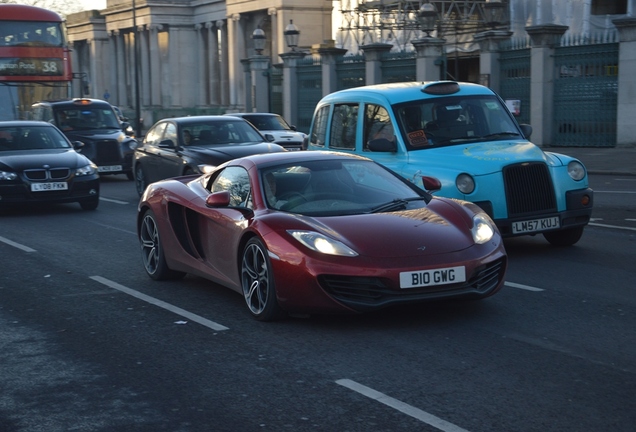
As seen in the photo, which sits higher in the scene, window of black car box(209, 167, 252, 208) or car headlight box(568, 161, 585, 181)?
window of black car box(209, 167, 252, 208)

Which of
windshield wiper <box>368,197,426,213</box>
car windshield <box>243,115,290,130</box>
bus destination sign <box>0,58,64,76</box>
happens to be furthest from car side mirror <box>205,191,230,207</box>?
bus destination sign <box>0,58,64,76</box>

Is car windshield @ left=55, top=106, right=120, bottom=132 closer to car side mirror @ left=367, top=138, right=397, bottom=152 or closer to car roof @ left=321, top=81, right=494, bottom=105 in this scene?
car roof @ left=321, top=81, right=494, bottom=105

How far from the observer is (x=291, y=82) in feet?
148

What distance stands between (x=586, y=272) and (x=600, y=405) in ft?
15.0

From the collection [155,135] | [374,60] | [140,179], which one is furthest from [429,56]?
[140,179]

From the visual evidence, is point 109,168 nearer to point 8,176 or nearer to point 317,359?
point 8,176

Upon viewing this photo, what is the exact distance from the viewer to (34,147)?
18547mm

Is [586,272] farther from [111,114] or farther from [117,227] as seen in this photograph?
[111,114]

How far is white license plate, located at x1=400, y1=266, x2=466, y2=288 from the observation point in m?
7.30

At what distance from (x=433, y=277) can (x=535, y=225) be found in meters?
3.76

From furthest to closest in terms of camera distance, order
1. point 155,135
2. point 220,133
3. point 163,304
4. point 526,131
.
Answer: point 155,135, point 220,133, point 526,131, point 163,304

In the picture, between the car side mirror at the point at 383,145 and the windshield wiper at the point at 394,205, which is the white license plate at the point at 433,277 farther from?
the car side mirror at the point at 383,145

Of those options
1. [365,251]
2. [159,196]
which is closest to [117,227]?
[159,196]

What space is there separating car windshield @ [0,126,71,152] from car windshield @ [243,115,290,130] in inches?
420
